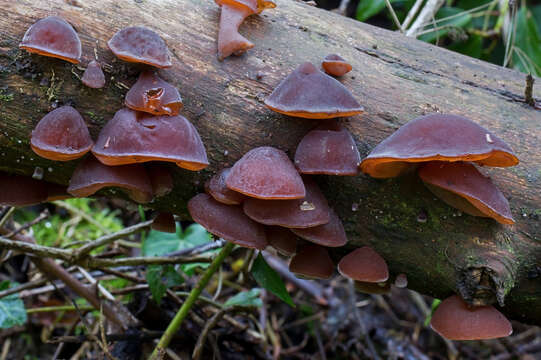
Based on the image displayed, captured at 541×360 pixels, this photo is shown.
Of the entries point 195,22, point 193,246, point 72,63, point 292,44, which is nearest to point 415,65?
point 292,44

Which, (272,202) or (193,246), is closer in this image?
(272,202)

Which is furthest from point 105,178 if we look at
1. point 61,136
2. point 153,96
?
point 153,96

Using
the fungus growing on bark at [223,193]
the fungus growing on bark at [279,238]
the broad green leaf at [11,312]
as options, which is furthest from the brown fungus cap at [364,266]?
the broad green leaf at [11,312]

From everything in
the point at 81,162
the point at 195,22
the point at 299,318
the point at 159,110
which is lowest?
the point at 299,318

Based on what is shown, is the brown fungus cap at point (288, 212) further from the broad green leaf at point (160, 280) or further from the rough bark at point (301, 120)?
the broad green leaf at point (160, 280)

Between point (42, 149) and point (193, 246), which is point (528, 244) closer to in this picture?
point (42, 149)

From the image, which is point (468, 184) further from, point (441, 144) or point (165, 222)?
point (165, 222)
